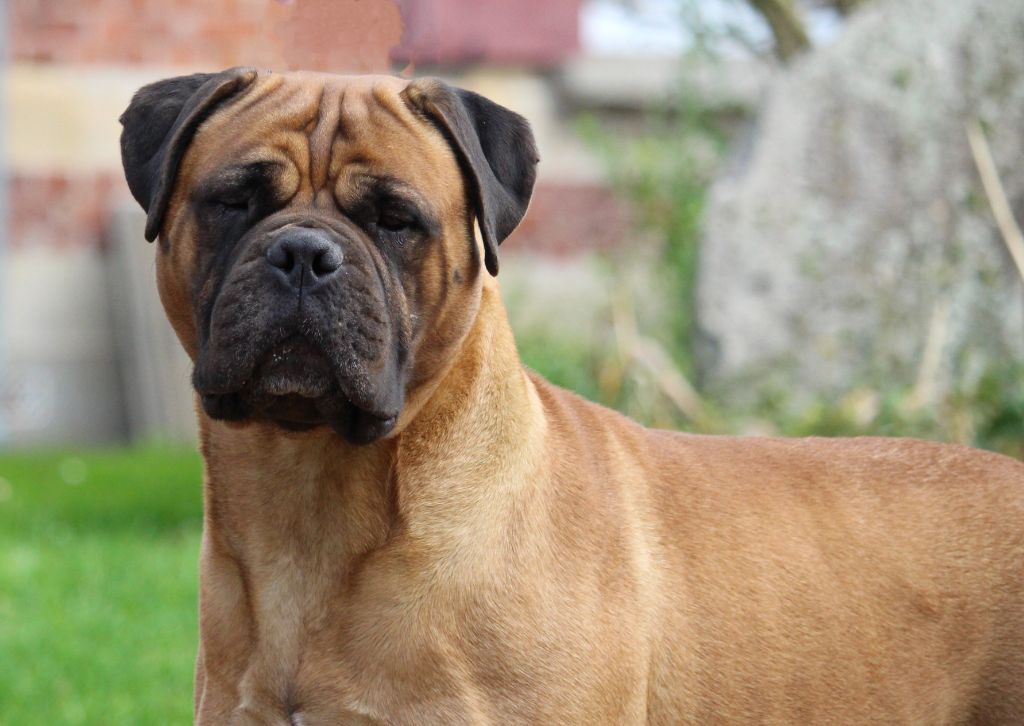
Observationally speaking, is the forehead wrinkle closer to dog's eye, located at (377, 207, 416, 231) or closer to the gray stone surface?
dog's eye, located at (377, 207, 416, 231)

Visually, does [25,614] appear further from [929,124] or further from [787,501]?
[929,124]

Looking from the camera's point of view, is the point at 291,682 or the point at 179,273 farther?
the point at 179,273

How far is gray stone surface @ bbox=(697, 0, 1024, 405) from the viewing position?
6879 mm

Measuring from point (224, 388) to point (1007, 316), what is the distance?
466 cm

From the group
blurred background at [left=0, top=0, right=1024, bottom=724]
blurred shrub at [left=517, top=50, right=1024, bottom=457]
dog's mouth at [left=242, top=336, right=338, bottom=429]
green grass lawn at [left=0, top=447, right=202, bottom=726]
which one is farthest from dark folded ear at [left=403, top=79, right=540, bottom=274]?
blurred shrub at [left=517, top=50, right=1024, bottom=457]

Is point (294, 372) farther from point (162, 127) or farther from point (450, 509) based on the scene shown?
point (162, 127)

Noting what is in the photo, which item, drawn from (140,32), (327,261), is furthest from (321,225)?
(140,32)

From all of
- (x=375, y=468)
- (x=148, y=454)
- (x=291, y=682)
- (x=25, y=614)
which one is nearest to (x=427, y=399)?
(x=375, y=468)

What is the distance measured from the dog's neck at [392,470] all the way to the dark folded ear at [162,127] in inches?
21.7

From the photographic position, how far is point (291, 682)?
10.4 feet

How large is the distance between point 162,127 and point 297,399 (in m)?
0.77

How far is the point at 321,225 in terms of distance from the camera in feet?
10.4

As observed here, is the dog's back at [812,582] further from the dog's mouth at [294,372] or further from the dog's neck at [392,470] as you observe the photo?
the dog's mouth at [294,372]

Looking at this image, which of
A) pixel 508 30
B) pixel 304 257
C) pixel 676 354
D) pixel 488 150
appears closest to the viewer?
pixel 304 257
